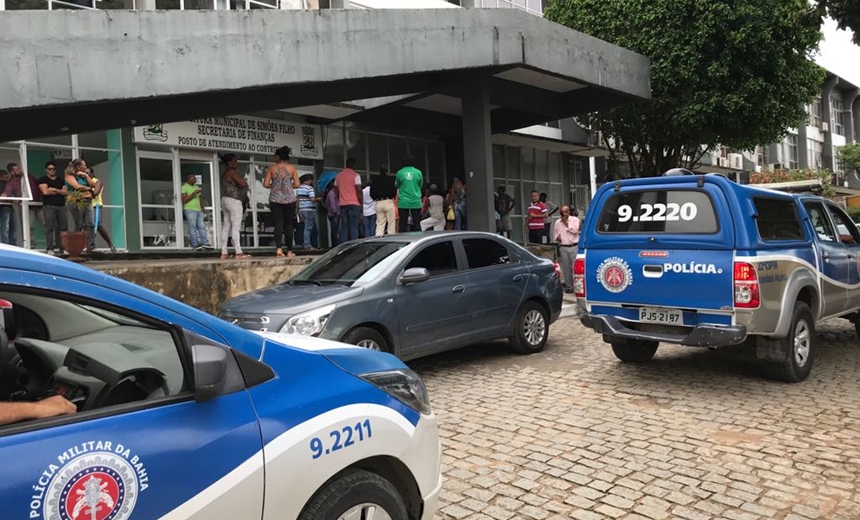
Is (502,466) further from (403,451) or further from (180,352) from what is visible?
→ (180,352)

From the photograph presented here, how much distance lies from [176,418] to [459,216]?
44.1ft

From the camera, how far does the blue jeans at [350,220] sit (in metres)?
11.8

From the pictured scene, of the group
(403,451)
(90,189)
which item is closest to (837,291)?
(403,451)

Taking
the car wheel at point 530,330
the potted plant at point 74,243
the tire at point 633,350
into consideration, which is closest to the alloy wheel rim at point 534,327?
the car wheel at point 530,330

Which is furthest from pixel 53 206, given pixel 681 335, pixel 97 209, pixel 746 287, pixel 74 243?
pixel 746 287

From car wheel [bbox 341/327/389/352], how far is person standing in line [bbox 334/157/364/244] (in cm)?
575

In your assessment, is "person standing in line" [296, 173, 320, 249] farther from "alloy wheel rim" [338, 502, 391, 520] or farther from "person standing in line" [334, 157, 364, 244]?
"alloy wheel rim" [338, 502, 391, 520]

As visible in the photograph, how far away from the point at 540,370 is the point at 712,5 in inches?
494

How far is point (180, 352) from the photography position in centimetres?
203

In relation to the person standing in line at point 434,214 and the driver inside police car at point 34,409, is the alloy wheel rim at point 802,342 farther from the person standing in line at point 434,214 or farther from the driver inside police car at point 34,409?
the person standing in line at point 434,214

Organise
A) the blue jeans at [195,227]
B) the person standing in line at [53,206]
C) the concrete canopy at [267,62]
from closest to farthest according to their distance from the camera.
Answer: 1. the concrete canopy at [267,62]
2. the person standing in line at [53,206]
3. the blue jeans at [195,227]

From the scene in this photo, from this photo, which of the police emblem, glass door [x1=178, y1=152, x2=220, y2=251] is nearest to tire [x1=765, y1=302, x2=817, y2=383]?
the police emblem

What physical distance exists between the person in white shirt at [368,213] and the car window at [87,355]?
1067cm

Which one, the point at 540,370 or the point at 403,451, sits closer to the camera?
the point at 403,451
